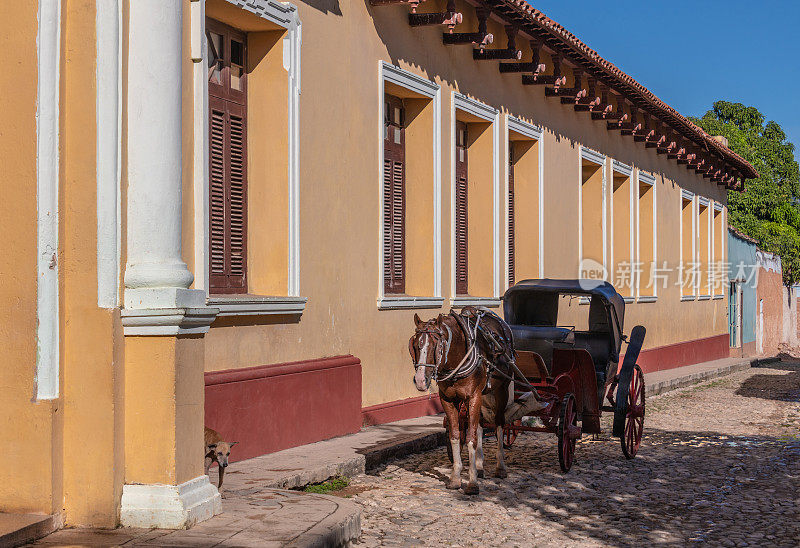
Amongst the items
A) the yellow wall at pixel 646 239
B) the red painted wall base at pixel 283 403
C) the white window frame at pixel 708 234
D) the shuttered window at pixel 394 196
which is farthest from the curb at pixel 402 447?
the white window frame at pixel 708 234

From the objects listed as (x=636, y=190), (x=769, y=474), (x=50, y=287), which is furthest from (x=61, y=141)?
(x=636, y=190)

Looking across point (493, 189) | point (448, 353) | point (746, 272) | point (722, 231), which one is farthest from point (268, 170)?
point (746, 272)

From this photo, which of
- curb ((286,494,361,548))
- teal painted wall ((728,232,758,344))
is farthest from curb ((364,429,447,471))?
teal painted wall ((728,232,758,344))

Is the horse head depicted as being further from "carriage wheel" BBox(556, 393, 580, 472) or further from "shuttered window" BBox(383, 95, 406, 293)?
"shuttered window" BBox(383, 95, 406, 293)

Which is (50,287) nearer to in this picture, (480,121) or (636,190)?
(480,121)

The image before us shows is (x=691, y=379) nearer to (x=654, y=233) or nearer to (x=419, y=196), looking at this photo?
(x=654, y=233)

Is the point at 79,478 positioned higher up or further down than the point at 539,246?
further down

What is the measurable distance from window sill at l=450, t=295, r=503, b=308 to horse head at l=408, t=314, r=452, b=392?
17.5 feet

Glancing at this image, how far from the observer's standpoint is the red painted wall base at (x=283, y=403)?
28.7 feet

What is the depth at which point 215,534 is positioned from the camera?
19.2 ft

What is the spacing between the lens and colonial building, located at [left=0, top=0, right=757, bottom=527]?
237 inches

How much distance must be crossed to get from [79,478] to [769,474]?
6388mm

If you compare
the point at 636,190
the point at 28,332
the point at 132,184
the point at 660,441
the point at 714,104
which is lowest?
the point at 660,441

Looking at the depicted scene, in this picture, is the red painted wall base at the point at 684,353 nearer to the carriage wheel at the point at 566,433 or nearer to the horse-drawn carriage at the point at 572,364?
the horse-drawn carriage at the point at 572,364
